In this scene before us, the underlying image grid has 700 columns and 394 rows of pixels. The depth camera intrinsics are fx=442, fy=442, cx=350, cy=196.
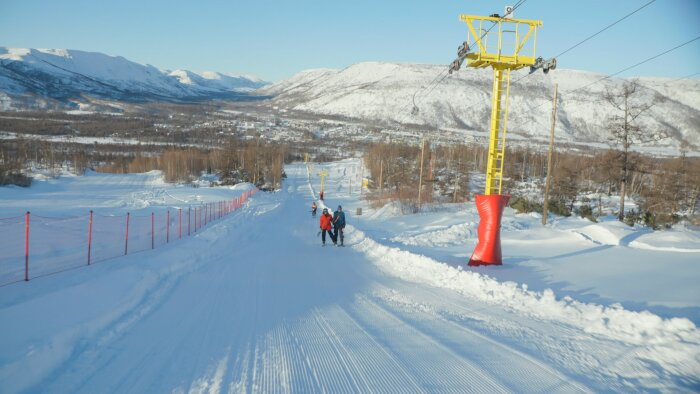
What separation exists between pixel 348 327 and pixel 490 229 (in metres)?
7.54

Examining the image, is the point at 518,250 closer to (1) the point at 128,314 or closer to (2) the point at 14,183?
(1) the point at 128,314

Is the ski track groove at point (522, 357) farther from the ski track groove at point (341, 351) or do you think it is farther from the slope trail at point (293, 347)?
the ski track groove at point (341, 351)

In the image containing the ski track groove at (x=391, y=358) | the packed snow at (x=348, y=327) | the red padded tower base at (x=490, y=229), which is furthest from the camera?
the red padded tower base at (x=490, y=229)

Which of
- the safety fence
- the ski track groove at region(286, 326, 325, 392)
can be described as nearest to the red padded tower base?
the ski track groove at region(286, 326, 325, 392)

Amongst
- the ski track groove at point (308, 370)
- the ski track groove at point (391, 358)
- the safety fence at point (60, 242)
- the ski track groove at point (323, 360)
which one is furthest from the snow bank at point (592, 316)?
the safety fence at point (60, 242)

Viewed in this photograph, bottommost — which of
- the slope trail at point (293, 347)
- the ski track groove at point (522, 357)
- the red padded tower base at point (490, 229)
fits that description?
the slope trail at point (293, 347)

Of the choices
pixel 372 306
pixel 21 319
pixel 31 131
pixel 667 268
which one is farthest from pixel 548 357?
pixel 31 131

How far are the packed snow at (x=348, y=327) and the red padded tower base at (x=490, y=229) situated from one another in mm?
651

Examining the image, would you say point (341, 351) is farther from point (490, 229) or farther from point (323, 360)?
point (490, 229)

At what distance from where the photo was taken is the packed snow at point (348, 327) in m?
5.34

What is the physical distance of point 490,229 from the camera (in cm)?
1349

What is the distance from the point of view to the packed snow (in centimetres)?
534

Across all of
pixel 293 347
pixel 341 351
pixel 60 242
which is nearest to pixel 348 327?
pixel 341 351

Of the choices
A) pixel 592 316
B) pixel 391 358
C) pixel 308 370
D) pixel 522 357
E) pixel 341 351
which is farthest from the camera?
pixel 592 316
